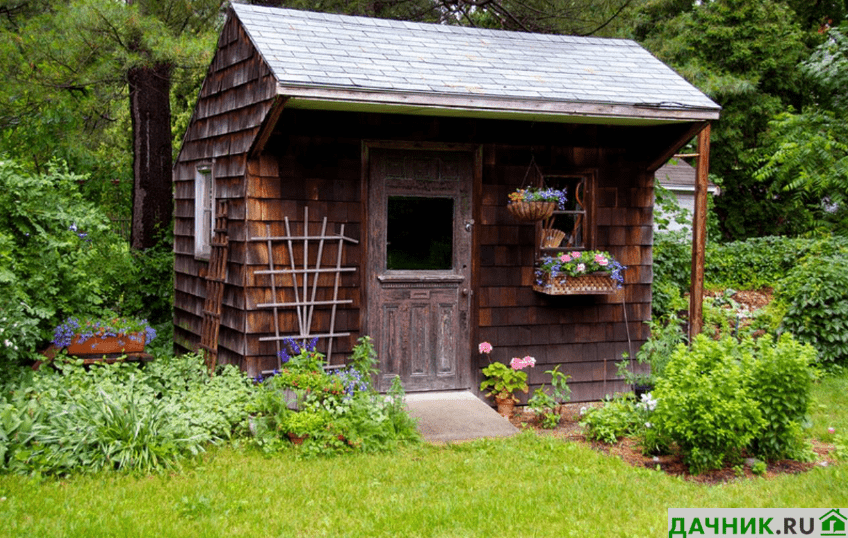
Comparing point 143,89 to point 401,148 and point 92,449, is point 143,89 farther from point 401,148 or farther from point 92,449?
point 92,449

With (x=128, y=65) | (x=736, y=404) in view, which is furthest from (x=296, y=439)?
(x=128, y=65)

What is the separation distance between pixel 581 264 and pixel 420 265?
145 cm

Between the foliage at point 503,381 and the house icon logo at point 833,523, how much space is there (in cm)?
299

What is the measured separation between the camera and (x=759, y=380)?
5.55m

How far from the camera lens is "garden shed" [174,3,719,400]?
Answer: 671cm

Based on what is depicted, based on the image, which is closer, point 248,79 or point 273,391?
point 273,391

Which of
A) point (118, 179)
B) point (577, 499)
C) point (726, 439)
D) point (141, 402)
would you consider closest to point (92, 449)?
point (141, 402)

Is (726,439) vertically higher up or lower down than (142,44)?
lower down

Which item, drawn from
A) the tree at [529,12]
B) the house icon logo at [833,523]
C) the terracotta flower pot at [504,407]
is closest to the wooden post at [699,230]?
the terracotta flower pot at [504,407]

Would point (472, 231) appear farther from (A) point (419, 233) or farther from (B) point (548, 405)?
(B) point (548, 405)

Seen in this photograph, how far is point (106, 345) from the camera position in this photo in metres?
7.37

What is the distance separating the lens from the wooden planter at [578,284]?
288 inches

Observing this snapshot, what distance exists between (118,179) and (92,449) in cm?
821

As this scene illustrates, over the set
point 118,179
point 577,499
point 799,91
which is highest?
point 799,91
